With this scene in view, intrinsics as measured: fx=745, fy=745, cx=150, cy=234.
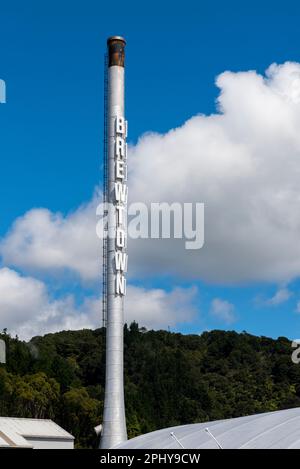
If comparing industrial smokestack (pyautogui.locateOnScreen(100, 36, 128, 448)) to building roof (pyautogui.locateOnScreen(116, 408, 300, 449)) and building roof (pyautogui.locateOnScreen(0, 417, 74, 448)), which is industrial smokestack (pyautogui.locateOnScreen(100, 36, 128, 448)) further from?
building roof (pyautogui.locateOnScreen(116, 408, 300, 449))

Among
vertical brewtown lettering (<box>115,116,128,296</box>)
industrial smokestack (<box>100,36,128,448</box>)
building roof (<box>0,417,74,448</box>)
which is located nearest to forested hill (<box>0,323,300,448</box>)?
building roof (<box>0,417,74,448</box>)

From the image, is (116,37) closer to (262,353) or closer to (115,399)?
(115,399)

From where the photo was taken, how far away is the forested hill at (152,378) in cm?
9712

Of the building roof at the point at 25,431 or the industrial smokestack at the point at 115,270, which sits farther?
the industrial smokestack at the point at 115,270

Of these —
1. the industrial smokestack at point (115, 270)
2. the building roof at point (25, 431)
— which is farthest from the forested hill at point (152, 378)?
the industrial smokestack at point (115, 270)

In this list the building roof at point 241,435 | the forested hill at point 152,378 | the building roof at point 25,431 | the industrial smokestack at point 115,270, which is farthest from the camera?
the forested hill at point 152,378

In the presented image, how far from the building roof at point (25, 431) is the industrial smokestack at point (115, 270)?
7.83m

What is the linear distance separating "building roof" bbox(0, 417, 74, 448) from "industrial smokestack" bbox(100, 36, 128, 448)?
783cm

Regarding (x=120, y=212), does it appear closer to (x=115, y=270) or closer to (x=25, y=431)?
(x=115, y=270)

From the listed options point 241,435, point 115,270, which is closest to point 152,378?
point 115,270

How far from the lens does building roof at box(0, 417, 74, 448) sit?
6262cm

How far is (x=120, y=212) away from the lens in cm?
6825

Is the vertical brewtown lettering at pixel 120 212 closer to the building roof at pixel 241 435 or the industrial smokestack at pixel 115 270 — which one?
the industrial smokestack at pixel 115 270
